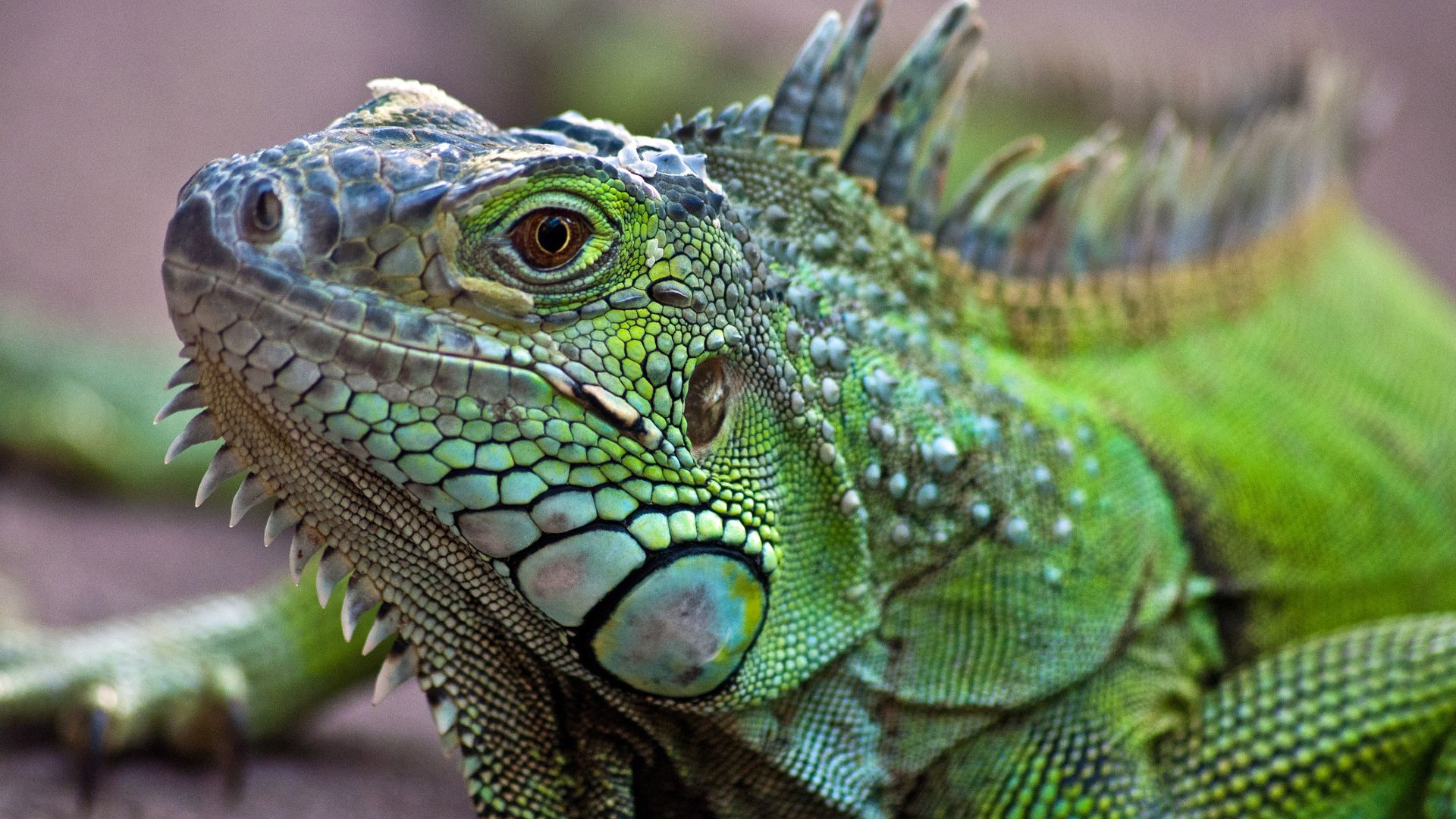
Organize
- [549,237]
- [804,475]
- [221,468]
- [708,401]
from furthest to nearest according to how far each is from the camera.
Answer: [804,475] → [708,401] → [221,468] → [549,237]

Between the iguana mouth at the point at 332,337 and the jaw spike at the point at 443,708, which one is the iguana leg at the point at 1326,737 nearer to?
the jaw spike at the point at 443,708

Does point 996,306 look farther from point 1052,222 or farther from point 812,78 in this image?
point 812,78

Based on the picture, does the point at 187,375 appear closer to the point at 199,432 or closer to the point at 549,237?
the point at 199,432

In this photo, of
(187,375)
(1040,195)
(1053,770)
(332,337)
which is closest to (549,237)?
(332,337)

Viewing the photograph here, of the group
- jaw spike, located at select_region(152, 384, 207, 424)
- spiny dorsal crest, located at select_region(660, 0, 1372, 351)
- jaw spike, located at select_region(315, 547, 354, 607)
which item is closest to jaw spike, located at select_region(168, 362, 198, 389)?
jaw spike, located at select_region(152, 384, 207, 424)

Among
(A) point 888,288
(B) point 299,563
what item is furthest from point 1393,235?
(B) point 299,563

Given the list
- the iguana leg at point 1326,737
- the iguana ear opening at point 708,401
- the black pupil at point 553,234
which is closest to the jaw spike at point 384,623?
the iguana ear opening at point 708,401
